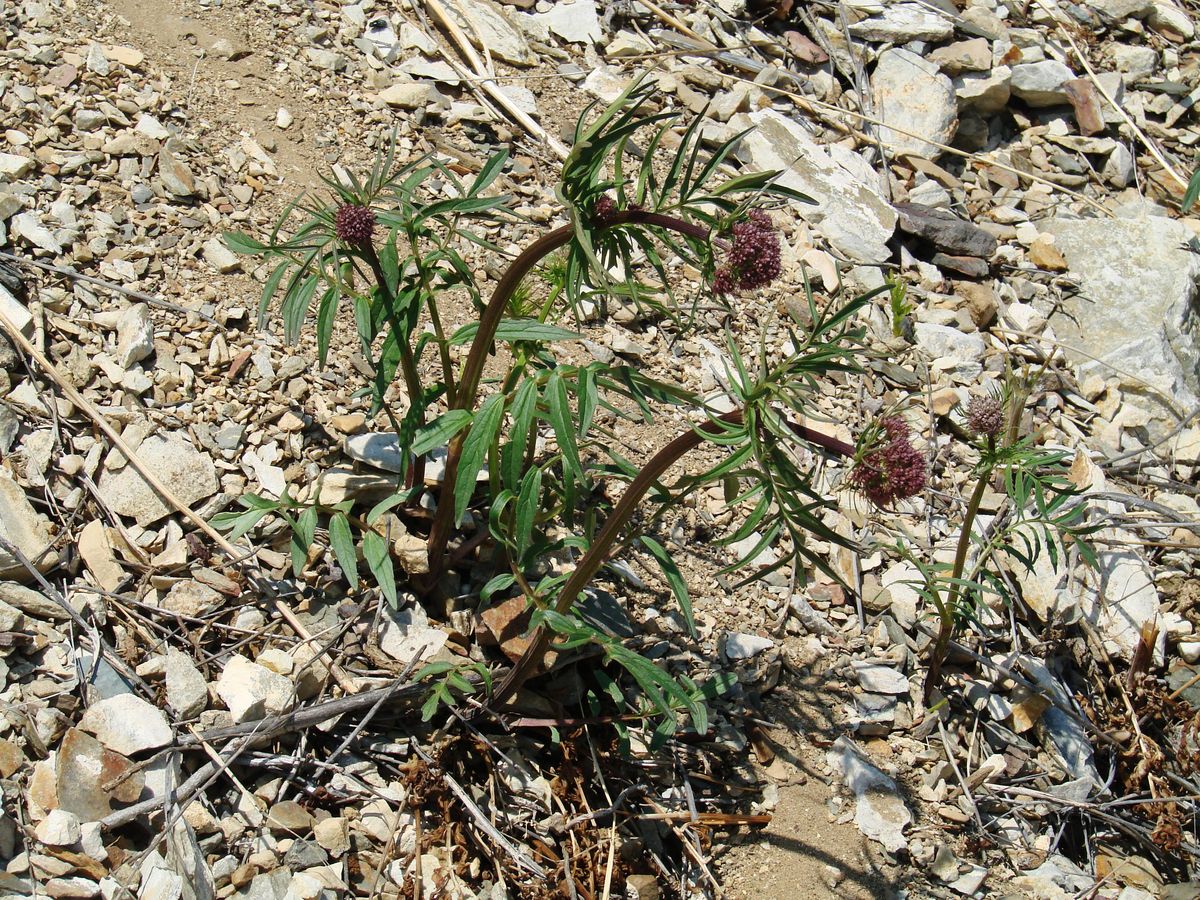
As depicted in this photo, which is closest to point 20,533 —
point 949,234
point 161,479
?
point 161,479

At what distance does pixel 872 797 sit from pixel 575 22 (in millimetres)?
3664

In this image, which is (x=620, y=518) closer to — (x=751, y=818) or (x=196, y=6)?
(x=751, y=818)

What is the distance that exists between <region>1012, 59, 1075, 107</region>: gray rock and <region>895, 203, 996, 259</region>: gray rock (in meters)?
1.15

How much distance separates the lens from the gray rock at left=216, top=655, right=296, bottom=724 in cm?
278

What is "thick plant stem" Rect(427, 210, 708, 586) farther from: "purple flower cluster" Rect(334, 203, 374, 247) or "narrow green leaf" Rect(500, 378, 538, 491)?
"purple flower cluster" Rect(334, 203, 374, 247)

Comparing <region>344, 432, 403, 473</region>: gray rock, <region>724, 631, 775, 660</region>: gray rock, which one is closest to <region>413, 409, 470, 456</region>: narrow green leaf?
<region>344, 432, 403, 473</region>: gray rock

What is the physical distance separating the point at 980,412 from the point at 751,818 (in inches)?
51.1

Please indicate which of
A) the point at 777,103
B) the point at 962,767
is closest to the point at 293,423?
the point at 962,767

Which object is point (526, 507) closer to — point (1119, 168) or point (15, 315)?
point (15, 315)

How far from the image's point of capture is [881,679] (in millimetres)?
3490

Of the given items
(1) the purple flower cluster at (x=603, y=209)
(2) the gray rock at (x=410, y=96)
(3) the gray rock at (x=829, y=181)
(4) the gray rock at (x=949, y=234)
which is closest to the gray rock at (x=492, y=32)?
(2) the gray rock at (x=410, y=96)

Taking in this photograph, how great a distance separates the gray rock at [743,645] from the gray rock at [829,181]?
6.26ft

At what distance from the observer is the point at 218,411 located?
3.36 metres

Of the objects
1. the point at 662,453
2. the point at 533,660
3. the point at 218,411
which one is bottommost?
the point at 533,660
